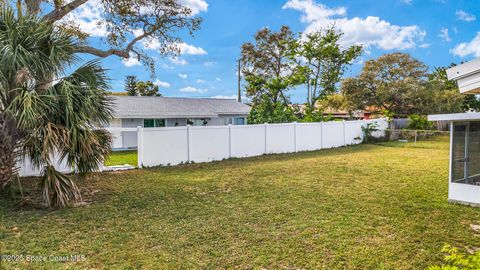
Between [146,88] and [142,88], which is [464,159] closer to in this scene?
[146,88]

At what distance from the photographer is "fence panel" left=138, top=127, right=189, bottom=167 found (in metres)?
10.3

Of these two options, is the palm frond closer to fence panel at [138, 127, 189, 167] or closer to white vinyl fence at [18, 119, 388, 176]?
white vinyl fence at [18, 119, 388, 176]

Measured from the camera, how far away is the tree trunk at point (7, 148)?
565cm

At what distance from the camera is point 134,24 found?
10.9m

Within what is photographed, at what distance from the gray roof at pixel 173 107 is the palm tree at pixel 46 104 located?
33.7 feet

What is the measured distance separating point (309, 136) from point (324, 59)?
34.5ft

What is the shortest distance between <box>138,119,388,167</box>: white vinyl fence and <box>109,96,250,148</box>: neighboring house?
5.71 metres

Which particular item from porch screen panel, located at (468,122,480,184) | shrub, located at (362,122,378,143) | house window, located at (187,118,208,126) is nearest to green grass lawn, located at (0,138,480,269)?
porch screen panel, located at (468,122,480,184)

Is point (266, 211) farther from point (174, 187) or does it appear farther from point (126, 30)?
point (126, 30)

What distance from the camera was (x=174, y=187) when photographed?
744 cm

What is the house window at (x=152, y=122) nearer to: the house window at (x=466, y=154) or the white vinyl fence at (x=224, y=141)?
the white vinyl fence at (x=224, y=141)

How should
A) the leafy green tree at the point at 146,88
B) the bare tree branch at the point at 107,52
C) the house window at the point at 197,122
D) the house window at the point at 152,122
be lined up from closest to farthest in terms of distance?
the bare tree branch at the point at 107,52 < the house window at the point at 152,122 < the house window at the point at 197,122 < the leafy green tree at the point at 146,88

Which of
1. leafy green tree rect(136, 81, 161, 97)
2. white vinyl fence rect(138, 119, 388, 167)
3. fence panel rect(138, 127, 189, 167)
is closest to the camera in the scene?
fence panel rect(138, 127, 189, 167)

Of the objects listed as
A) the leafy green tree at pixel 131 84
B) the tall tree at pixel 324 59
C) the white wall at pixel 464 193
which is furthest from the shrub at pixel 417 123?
the leafy green tree at pixel 131 84
